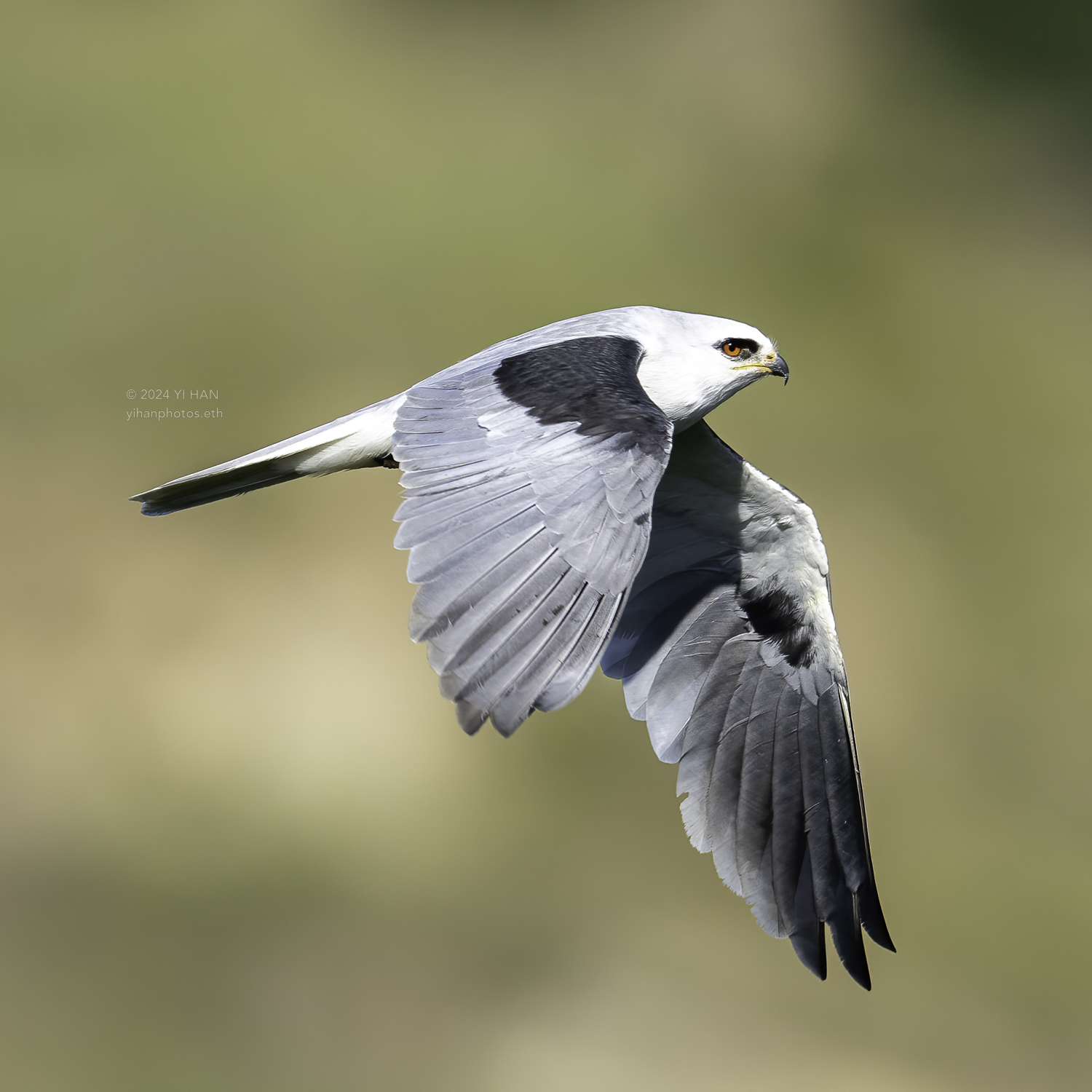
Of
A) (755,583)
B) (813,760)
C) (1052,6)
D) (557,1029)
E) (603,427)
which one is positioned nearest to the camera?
(603,427)

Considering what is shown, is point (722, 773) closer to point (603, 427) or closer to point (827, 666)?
point (827, 666)

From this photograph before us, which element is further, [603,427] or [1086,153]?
[1086,153]

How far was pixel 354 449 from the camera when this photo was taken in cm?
421

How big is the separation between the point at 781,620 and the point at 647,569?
25.5 inches

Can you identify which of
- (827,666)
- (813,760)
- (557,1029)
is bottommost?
(557,1029)

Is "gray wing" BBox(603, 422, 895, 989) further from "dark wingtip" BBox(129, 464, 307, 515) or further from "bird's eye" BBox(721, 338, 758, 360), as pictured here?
"dark wingtip" BBox(129, 464, 307, 515)

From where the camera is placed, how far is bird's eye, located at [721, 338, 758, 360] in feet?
15.1

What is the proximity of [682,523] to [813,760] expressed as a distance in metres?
1.19

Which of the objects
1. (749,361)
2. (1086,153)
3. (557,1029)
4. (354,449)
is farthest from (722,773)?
(1086,153)

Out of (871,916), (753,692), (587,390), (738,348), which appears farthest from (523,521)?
(871,916)

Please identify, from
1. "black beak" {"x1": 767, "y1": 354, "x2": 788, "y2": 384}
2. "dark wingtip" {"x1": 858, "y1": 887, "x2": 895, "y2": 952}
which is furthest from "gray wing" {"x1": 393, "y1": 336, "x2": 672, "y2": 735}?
"dark wingtip" {"x1": 858, "y1": 887, "x2": 895, "y2": 952}

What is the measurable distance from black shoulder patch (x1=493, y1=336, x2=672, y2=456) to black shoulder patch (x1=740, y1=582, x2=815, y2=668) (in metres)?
1.46

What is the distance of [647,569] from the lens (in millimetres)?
5219

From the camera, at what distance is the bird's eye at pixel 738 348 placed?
4.59 metres
